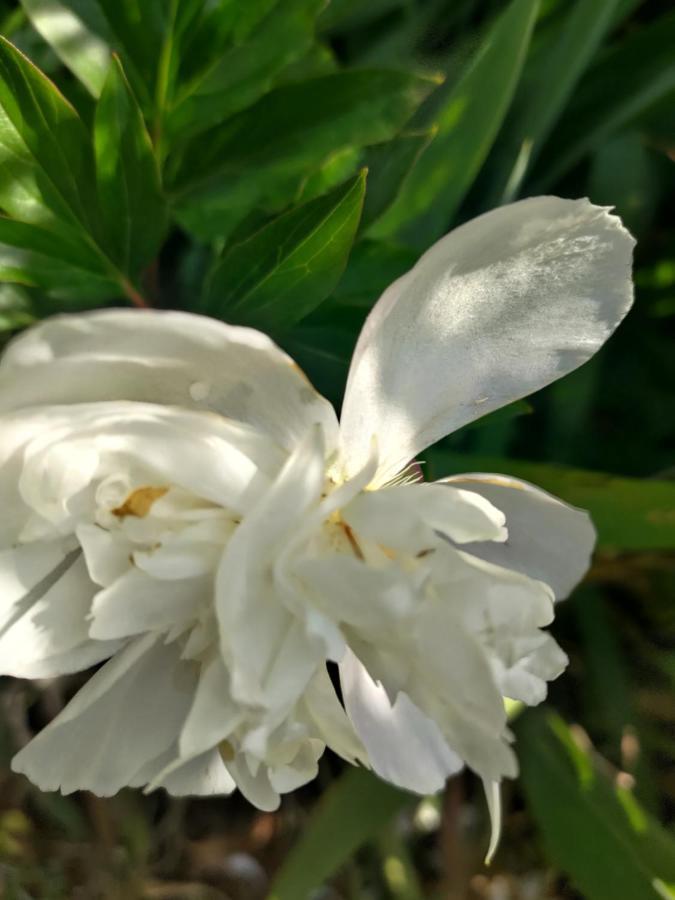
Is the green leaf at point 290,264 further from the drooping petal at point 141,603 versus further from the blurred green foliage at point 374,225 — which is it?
the drooping petal at point 141,603

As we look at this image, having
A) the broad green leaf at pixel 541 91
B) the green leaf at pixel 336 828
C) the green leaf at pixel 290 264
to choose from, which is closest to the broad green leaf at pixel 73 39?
the green leaf at pixel 290 264

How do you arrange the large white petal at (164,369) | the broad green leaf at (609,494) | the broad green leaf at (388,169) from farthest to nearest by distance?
the broad green leaf at (609,494), the broad green leaf at (388,169), the large white petal at (164,369)

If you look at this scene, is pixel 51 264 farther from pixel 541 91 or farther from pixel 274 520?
pixel 541 91

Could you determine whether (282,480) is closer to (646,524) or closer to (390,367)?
(390,367)

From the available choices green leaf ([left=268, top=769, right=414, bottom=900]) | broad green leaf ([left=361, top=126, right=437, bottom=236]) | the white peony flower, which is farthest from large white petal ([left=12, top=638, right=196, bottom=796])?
green leaf ([left=268, top=769, right=414, bottom=900])

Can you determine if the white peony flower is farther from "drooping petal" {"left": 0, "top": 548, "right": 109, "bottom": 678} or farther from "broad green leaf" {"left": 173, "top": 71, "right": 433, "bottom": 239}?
"broad green leaf" {"left": 173, "top": 71, "right": 433, "bottom": 239}

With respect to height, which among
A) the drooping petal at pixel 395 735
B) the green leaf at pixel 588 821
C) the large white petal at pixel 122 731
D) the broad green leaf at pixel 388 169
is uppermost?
the broad green leaf at pixel 388 169

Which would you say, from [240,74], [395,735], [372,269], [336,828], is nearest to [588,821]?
[336,828]
